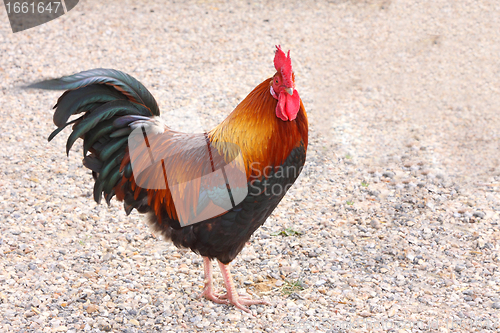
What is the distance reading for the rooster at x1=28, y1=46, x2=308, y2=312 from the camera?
4.05 m

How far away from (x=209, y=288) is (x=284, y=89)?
6.94ft

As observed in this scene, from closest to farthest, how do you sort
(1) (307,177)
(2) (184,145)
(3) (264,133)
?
(3) (264,133) → (2) (184,145) → (1) (307,177)

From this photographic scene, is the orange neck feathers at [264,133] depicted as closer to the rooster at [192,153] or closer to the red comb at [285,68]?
the rooster at [192,153]

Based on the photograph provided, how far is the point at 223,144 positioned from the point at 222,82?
4.93 metres

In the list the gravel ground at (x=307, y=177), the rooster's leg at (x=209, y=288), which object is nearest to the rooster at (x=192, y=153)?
the rooster's leg at (x=209, y=288)

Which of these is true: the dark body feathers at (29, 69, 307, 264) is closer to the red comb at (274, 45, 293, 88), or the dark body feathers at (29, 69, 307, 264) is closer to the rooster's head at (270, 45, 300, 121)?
the rooster's head at (270, 45, 300, 121)

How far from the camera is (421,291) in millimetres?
4676

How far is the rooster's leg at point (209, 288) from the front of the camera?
4.68 m

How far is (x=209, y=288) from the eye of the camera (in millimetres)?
4723

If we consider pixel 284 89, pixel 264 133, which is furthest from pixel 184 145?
pixel 284 89

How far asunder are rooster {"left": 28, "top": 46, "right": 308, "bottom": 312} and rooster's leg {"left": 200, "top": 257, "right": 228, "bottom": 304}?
0.97 feet

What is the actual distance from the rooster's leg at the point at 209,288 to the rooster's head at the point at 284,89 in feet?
5.54

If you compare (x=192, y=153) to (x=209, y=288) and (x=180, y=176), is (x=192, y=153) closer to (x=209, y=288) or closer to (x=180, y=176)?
(x=180, y=176)

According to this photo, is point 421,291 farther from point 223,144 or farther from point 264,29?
point 264,29
